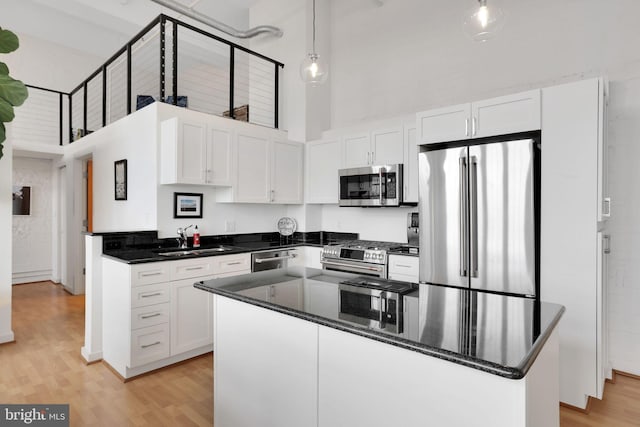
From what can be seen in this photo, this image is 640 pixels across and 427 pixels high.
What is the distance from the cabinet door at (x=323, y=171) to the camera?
15.4 feet

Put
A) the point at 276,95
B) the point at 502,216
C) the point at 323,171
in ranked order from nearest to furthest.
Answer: the point at 502,216
the point at 323,171
the point at 276,95

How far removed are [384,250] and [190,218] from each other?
2.24m

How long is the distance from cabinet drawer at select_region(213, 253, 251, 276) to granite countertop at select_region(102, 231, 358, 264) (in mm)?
52

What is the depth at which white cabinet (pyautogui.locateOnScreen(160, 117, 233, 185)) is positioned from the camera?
3.72 m

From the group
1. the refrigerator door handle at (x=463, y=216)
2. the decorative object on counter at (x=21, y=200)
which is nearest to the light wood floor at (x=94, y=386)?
the refrigerator door handle at (x=463, y=216)

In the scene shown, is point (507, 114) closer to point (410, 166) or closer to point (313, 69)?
point (410, 166)

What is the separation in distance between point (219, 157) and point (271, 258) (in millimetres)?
1285

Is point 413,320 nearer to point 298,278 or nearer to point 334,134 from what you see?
point 298,278

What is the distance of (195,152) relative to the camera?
386 cm

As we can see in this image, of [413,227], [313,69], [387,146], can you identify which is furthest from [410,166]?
[313,69]

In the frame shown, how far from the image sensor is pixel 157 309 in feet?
10.5

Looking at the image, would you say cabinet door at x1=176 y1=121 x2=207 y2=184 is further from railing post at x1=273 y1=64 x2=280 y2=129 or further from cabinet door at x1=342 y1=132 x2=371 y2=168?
cabinet door at x1=342 y1=132 x2=371 y2=168

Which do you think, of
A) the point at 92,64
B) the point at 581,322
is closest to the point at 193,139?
the point at 581,322

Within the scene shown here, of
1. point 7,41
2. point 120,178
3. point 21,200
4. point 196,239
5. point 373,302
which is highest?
point 7,41
